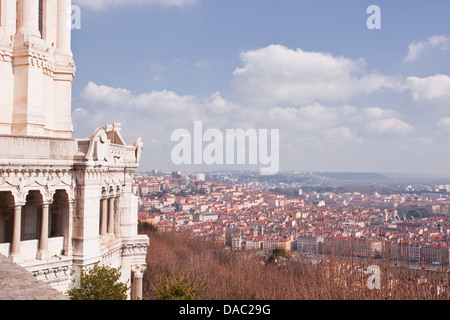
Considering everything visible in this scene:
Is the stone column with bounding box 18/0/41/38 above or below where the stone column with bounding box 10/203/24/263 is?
above

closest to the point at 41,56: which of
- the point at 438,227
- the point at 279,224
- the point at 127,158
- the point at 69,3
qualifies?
the point at 69,3

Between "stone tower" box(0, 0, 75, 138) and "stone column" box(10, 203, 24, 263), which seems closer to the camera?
"stone column" box(10, 203, 24, 263)

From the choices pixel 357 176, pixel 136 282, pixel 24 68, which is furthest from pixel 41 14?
pixel 357 176

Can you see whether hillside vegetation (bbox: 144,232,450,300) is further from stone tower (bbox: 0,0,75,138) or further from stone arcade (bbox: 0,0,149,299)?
stone tower (bbox: 0,0,75,138)

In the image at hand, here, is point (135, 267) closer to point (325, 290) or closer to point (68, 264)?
point (68, 264)

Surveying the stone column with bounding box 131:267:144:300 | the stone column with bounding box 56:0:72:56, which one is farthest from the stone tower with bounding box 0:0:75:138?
the stone column with bounding box 131:267:144:300

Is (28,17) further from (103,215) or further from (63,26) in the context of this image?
(103,215)
